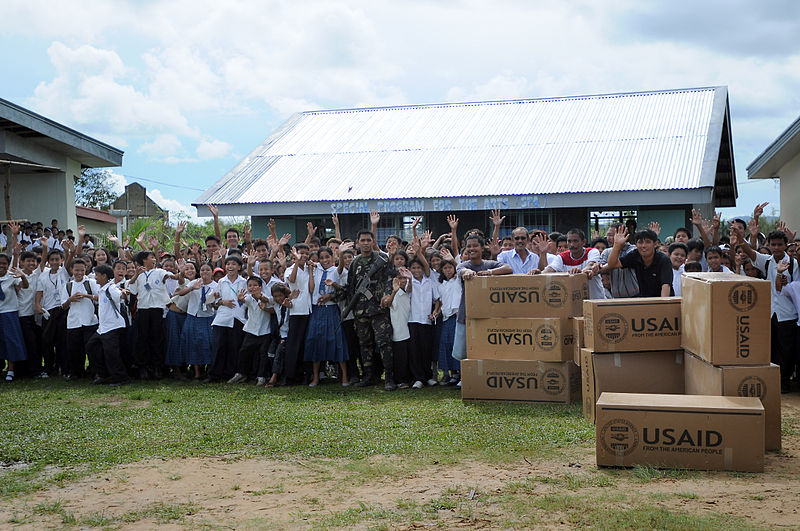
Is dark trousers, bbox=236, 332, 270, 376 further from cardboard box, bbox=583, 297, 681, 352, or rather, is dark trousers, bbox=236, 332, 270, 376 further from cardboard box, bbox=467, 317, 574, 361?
cardboard box, bbox=583, 297, 681, 352

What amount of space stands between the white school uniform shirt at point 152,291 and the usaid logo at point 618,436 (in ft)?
22.7

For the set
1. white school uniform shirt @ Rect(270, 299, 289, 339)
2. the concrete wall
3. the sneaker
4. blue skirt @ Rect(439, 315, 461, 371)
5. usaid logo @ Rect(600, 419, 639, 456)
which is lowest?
the sneaker

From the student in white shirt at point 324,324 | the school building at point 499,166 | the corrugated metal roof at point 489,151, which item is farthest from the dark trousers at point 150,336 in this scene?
the corrugated metal roof at point 489,151

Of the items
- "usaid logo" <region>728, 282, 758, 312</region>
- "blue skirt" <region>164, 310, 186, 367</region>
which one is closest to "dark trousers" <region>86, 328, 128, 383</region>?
"blue skirt" <region>164, 310, 186, 367</region>

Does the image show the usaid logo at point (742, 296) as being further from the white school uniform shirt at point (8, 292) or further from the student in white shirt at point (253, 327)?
the white school uniform shirt at point (8, 292)

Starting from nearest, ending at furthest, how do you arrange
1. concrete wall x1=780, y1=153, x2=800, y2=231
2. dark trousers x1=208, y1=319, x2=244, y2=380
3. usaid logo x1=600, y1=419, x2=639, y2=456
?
1. usaid logo x1=600, y1=419, x2=639, y2=456
2. dark trousers x1=208, y1=319, x2=244, y2=380
3. concrete wall x1=780, y1=153, x2=800, y2=231

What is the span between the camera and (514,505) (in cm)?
490

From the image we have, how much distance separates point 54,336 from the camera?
11266 millimetres

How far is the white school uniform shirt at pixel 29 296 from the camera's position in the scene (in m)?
11.1

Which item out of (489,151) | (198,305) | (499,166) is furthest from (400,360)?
(489,151)

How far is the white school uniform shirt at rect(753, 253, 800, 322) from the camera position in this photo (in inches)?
351

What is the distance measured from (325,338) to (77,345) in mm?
3653

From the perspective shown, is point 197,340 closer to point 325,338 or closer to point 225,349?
point 225,349

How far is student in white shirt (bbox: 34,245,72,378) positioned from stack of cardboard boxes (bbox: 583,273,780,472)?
820cm
